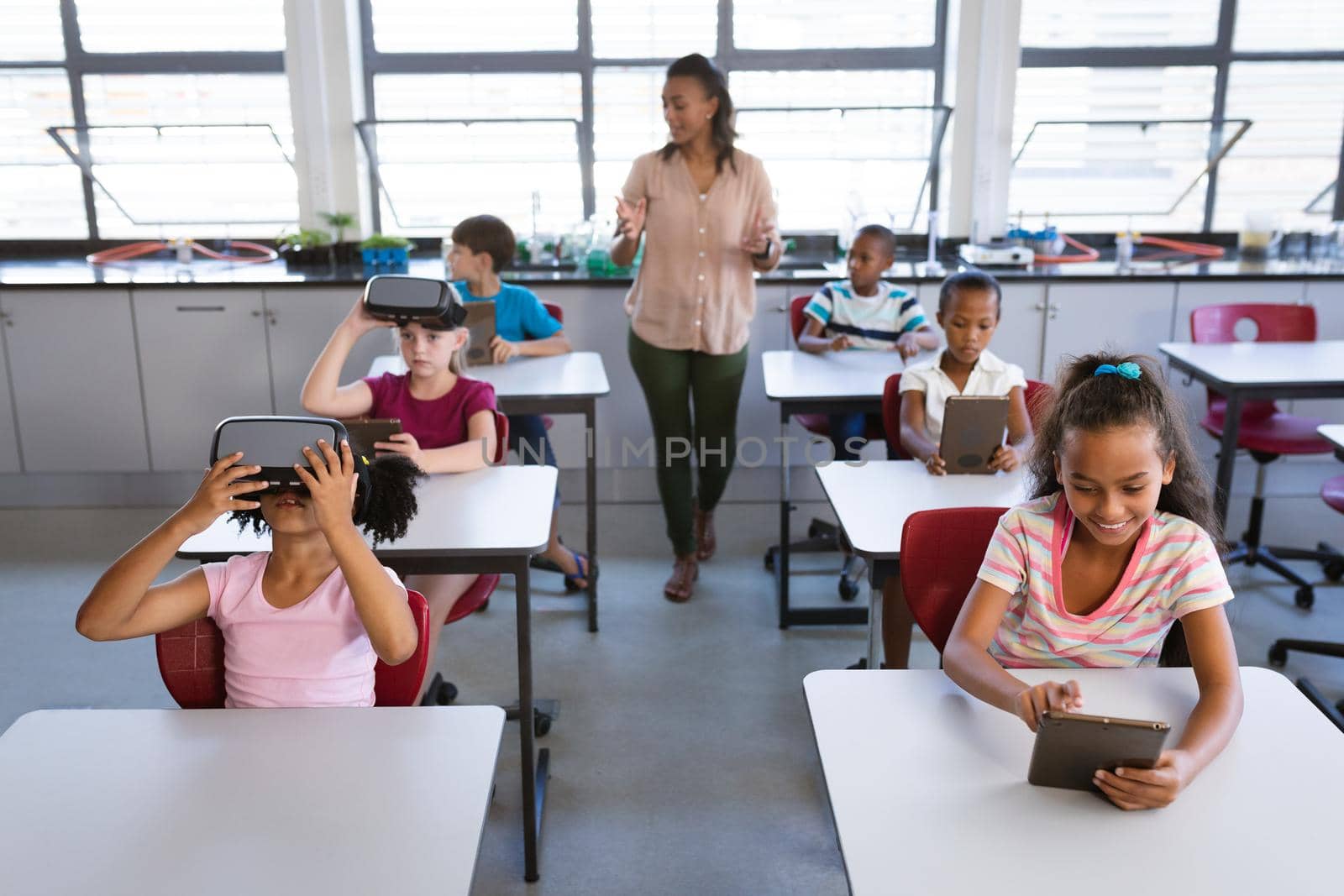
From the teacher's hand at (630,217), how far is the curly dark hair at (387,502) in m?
1.35

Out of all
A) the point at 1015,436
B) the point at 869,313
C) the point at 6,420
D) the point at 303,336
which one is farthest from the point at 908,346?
the point at 6,420

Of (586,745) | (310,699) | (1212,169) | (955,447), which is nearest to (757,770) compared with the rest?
(586,745)

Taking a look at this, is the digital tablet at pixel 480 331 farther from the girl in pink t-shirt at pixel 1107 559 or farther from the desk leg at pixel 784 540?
the girl in pink t-shirt at pixel 1107 559

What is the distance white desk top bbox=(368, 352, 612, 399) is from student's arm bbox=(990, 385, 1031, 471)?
1.03 meters

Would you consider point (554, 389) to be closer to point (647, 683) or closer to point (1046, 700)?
point (647, 683)

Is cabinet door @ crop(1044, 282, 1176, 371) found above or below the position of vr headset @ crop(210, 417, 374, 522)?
below

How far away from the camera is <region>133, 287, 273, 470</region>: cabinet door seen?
13.1ft

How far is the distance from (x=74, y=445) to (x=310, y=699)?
9.96 ft

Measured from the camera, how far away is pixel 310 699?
1563 mm

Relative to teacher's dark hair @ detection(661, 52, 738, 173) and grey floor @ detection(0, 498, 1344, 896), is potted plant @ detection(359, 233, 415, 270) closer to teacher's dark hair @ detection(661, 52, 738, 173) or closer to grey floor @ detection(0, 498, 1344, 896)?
grey floor @ detection(0, 498, 1344, 896)

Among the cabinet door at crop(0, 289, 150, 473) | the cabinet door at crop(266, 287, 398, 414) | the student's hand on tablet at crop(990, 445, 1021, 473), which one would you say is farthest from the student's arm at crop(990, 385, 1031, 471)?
the cabinet door at crop(0, 289, 150, 473)

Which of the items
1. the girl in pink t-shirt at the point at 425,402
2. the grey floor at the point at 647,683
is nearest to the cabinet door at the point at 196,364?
the grey floor at the point at 647,683

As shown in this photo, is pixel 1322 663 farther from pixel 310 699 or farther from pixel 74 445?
pixel 74 445

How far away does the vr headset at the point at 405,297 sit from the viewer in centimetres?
223
